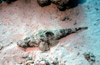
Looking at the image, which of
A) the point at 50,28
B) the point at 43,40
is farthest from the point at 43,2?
the point at 43,40

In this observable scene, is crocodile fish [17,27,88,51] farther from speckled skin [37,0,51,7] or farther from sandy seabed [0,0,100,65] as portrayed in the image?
speckled skin [37,0,51,7]

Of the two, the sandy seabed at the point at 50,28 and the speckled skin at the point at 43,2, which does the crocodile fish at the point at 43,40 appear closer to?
the sandy seabed at the point at 50,28

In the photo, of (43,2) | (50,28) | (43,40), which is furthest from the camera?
(43,2)

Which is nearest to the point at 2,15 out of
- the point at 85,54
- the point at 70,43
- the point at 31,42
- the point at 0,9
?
the point at 0,9

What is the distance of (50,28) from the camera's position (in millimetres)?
5262

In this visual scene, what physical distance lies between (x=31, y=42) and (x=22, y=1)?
419 cm

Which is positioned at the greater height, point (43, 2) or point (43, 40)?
point (43, 2)

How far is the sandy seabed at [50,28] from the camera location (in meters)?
3.72

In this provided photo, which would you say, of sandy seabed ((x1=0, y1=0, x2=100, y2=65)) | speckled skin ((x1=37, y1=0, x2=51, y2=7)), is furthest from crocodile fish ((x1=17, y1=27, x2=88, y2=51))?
speckled skin ((x1=37, y1=0, x2=51, y2=7))

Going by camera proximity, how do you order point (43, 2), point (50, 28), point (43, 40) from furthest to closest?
point (43, 2) → point (50, 28) → point (43, 40)

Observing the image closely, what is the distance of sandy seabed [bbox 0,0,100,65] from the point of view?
372 centimetres

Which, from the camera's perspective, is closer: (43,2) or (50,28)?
(50,28)

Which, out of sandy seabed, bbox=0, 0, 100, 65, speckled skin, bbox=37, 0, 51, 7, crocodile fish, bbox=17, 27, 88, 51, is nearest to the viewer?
sandy seabed, bbox=0, 0, 100, 65

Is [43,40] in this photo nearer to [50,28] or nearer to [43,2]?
[50,28]
